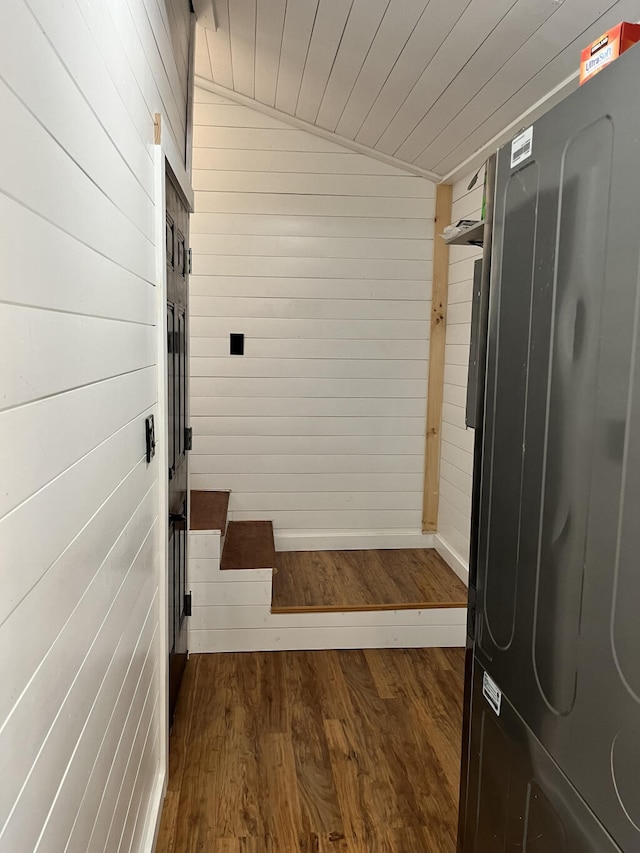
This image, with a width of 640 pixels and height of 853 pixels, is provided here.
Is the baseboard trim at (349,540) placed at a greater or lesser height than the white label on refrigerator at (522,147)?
lesser

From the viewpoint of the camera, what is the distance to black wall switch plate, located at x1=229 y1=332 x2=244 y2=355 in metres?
3.67

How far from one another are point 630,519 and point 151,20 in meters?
1.74

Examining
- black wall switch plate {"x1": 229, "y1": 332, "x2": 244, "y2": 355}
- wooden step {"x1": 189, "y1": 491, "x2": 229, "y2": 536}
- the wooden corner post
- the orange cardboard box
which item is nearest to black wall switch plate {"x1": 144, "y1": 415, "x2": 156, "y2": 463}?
wooden step {"x1": 189, "y1": 491, "x2": 229, "y2": 536}

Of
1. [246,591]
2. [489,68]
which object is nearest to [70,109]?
Answer: [489,68]

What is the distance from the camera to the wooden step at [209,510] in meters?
2.99

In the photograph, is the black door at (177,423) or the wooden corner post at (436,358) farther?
the wooden corner post at (436,358)

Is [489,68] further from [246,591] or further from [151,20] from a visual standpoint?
[246,591]

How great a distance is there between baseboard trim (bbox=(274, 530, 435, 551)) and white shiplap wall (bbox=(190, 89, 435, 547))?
1 centimetres

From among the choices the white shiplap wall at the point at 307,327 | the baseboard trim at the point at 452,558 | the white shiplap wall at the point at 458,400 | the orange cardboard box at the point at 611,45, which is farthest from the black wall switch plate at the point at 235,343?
the orange cardboard box at the point at 611,45

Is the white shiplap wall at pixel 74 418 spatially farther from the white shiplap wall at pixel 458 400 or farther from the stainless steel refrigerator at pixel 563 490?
the white shiplap wall at pixel 458 400

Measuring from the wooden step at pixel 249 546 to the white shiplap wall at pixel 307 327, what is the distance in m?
0.17

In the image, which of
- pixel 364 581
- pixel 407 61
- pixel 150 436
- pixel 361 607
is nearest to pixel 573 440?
pixel 150 436

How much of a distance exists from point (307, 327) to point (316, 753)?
2.29 m

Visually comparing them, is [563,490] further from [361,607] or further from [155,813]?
[361,607]
